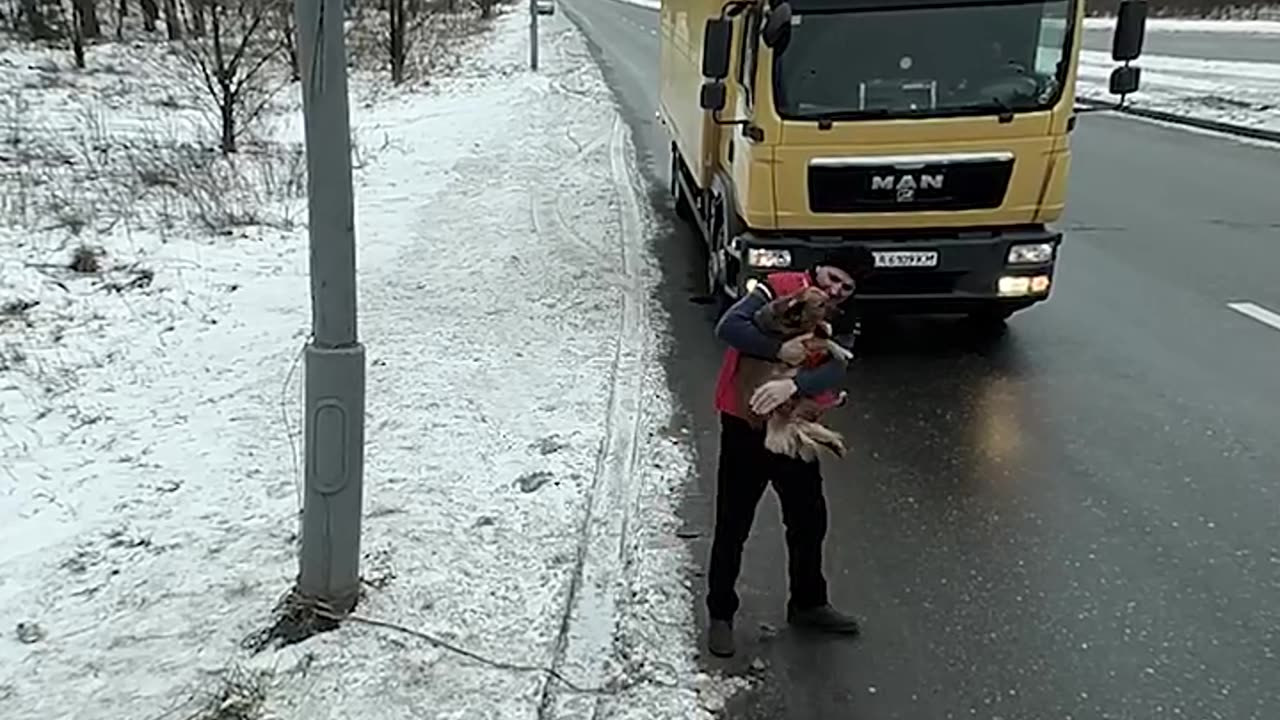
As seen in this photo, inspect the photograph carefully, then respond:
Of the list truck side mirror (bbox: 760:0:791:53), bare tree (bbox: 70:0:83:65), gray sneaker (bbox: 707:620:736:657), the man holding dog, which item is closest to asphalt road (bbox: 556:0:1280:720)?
gray sneaker (bbox: 707:620:736:657)

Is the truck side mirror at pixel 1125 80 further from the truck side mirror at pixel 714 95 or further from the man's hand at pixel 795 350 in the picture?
the man's hand at pixel 795 350

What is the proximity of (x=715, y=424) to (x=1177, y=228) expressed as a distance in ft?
24.8

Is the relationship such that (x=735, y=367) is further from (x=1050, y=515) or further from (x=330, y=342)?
(x=1050, y=515)

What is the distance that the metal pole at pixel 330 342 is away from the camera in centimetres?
373

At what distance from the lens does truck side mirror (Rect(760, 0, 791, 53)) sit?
23.0 ft

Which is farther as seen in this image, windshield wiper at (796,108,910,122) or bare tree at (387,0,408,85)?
bare tree at (387,0,408,85)

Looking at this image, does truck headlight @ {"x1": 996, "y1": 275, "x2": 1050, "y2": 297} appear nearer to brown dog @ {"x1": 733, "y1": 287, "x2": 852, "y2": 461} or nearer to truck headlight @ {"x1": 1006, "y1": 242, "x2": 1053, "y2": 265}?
truck headlight @ {"x1": 1006, "y1": 242, "x2": 1053, "y2": 265}

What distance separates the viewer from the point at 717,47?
25.3 feet

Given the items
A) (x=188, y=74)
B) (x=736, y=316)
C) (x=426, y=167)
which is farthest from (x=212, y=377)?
(x=188, y=74)

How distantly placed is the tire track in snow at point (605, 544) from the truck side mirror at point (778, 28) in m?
2.20

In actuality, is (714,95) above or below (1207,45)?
above

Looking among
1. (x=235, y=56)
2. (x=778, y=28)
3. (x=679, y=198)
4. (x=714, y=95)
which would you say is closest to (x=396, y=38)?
(x=235, y=56)

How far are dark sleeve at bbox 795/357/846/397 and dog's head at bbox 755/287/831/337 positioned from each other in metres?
0.15

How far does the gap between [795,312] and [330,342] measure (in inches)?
62.9
